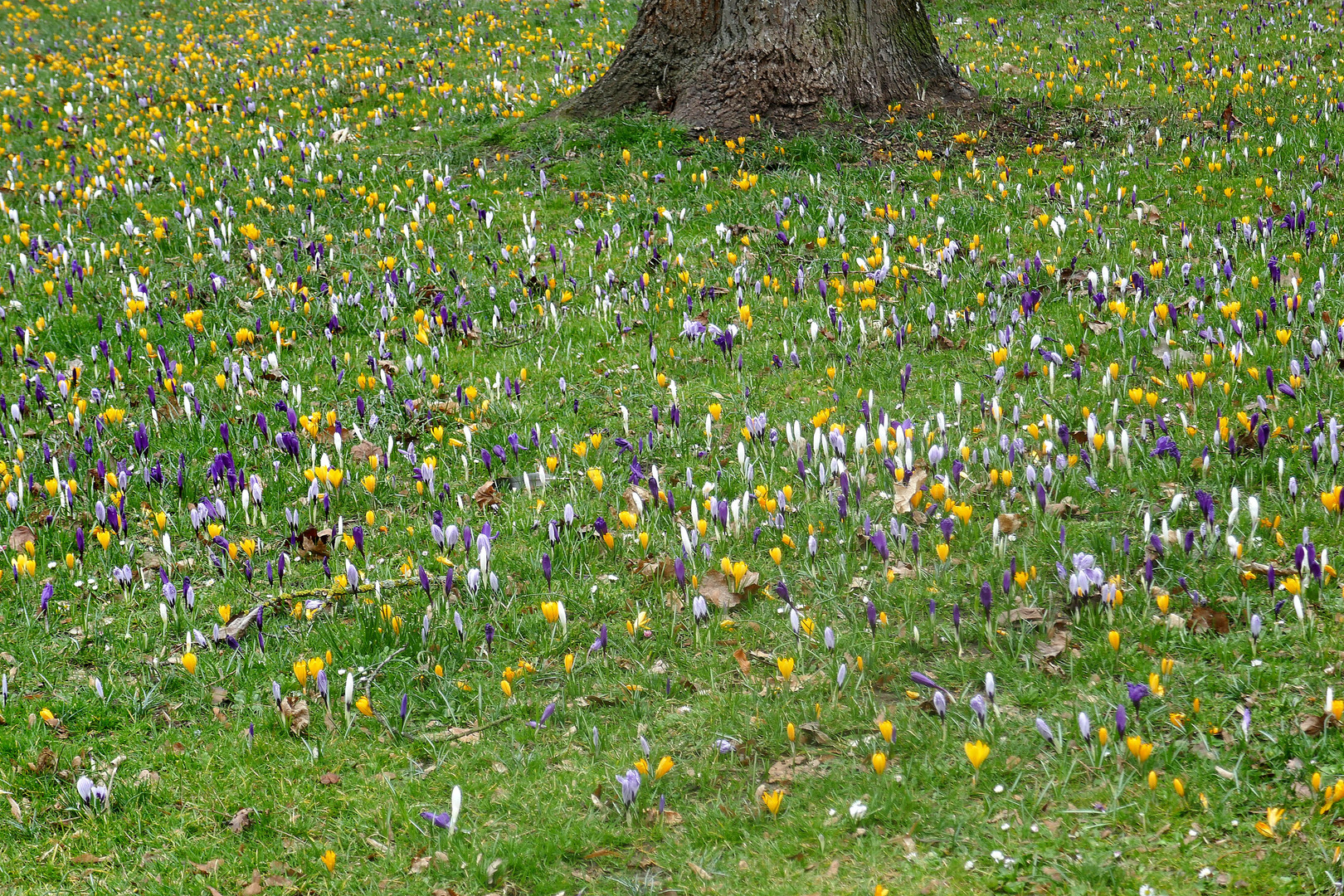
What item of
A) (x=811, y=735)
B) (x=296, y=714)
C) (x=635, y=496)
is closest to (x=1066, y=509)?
(x=811, y=735)

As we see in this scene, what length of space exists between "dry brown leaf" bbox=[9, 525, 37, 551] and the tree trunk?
734cm

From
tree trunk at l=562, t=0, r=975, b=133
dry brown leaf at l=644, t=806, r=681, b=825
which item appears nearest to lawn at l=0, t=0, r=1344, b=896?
dry brown leaf at l=644, t=806, r=681, b=825

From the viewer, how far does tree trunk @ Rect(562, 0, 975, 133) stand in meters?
11.0

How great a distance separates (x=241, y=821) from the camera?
4.03 meters

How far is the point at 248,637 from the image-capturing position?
505cm

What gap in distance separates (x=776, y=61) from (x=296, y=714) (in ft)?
28.0

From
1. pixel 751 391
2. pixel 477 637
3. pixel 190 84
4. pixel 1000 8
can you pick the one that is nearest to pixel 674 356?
pixel 751 391

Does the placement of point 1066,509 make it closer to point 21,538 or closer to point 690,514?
point 690,514

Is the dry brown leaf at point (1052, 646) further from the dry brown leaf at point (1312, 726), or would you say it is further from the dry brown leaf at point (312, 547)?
the dry brown leaf at point (312, 547)

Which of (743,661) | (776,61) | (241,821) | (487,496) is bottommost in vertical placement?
(241,821)

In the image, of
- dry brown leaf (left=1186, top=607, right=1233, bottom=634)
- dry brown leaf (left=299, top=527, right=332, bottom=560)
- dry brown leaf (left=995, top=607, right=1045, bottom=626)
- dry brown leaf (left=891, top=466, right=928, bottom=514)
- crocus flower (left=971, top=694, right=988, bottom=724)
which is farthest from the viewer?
dry brown leaf (left=299, top=527, right=332, bottom=560)

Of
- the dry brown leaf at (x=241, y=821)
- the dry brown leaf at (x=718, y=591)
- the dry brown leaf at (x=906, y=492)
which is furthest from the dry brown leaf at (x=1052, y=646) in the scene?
the dry brown leaf at (x=241, y=821)

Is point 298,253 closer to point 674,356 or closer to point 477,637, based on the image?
point 674,356

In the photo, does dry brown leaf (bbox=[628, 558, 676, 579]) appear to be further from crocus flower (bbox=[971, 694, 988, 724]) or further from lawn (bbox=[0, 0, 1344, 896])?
crocus flower (bbox=[971, 694, 988, 724])
